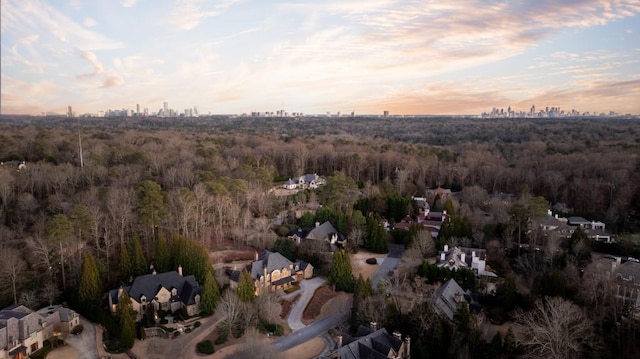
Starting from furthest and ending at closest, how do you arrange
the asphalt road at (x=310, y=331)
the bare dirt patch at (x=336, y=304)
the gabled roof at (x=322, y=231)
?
the gabled roof at (x=322, y=231) < the bare dirt patch at (x=336, y=304) < the asphalt road at (x=310, y=331)

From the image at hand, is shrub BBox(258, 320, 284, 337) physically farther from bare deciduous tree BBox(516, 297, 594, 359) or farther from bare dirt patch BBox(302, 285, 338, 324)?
bare deciduous tree BBox(516, 297, 594, 359)

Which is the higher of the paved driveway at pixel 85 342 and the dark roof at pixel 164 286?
the dark roof at pixel 164 286

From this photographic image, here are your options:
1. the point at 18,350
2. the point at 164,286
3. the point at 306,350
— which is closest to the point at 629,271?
the point at 306,350

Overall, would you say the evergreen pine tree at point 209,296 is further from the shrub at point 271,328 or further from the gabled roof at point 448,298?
the gabled roof at point 448,298

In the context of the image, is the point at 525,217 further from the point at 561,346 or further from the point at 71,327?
the point at 71,327

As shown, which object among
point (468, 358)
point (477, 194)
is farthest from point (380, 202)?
point (468, 358)

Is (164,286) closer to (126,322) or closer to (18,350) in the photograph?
(126,322)

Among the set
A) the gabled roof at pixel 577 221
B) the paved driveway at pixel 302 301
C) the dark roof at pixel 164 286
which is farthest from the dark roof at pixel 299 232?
the gabled roof at pixel 577 221

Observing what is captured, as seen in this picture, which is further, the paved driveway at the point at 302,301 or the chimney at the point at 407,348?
the paved driveway at the point at 302,301
